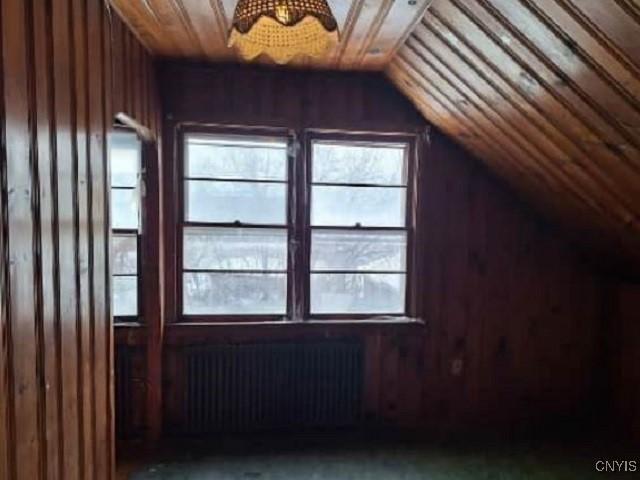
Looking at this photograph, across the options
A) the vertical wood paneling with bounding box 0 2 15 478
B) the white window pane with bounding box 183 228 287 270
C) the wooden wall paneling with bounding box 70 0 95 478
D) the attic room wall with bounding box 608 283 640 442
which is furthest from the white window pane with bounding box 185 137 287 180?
the attic room wall with bounding box 608 283 640 442

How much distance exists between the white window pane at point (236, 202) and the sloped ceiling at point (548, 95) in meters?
1.12

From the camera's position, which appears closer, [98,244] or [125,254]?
[98,244]

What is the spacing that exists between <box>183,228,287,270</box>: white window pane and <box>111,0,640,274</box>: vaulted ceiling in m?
1.13

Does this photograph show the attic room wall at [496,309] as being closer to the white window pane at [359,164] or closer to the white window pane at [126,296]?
the white window pane at [359,164]

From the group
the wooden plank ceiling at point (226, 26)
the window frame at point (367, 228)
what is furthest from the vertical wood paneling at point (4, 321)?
the window frame at point (367, 228)

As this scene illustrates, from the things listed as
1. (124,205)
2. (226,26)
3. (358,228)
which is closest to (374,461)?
(358,228)

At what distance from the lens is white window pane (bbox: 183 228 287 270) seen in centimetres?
341

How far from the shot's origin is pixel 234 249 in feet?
11.3

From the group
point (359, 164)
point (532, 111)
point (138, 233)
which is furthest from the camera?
point (359, 164)

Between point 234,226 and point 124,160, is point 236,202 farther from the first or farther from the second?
point 124,160

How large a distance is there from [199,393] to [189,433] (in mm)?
274

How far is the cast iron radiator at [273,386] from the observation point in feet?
11.0

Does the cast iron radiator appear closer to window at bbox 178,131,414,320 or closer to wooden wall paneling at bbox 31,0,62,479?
window at bbox 178,131,414,320

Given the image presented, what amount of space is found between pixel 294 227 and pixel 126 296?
1.18 m
